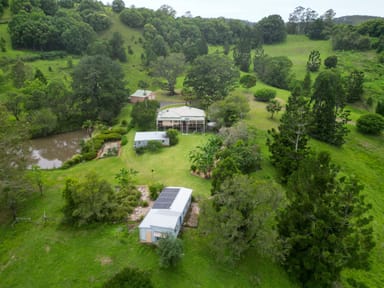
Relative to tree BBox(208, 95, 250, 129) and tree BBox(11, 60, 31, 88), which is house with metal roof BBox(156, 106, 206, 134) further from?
tree BBox(11, 60, 31, 88)

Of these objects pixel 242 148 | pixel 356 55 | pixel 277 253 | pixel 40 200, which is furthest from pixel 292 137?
pixel 356 55

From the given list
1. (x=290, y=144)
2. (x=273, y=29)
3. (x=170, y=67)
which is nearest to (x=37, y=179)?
(x=290, y=144)

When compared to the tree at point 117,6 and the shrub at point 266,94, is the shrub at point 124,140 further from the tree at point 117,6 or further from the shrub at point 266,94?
the tree at point 117,6

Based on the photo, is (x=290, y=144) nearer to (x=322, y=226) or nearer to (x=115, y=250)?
(x=322, y=226)

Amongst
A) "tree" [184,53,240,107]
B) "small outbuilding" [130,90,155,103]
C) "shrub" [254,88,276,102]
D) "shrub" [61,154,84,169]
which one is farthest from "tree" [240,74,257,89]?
"shrub" [61,154,84,169]

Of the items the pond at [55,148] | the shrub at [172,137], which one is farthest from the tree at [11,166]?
the shrub at [172,137]

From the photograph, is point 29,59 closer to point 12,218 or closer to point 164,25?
point 164,25
